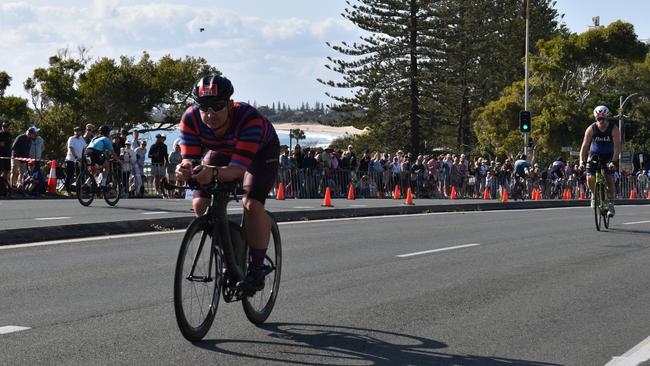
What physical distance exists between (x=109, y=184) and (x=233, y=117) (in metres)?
14.6

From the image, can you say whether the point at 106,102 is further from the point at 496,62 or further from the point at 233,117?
the point at 233,117

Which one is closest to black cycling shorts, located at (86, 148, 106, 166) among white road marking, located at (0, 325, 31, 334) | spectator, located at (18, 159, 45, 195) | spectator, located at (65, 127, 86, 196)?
spectator, located at (65, 127, 86, 196)

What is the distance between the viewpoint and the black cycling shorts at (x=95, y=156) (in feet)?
66.6

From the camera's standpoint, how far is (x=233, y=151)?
7.00 meters

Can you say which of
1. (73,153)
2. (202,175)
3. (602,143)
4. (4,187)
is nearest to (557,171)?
(4,187)

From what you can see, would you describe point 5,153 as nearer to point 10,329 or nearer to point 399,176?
point 399,176

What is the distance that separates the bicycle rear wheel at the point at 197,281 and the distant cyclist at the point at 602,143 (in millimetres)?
10752

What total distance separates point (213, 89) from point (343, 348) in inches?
70.3

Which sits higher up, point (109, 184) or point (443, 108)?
point (443, 108)

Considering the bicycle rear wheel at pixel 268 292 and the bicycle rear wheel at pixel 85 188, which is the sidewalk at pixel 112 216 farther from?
the bicycle rear wheel at pixel 268 292

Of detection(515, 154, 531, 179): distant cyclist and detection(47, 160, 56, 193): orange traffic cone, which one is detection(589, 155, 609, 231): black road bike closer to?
detection(47, 160, 56, 193): orange traffic cone

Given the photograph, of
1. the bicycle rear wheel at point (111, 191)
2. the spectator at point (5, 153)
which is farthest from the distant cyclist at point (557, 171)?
the bicycle rear wheel at point (111, 191)

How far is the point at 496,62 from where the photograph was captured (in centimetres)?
7656

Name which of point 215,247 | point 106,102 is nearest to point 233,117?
point 215,247
